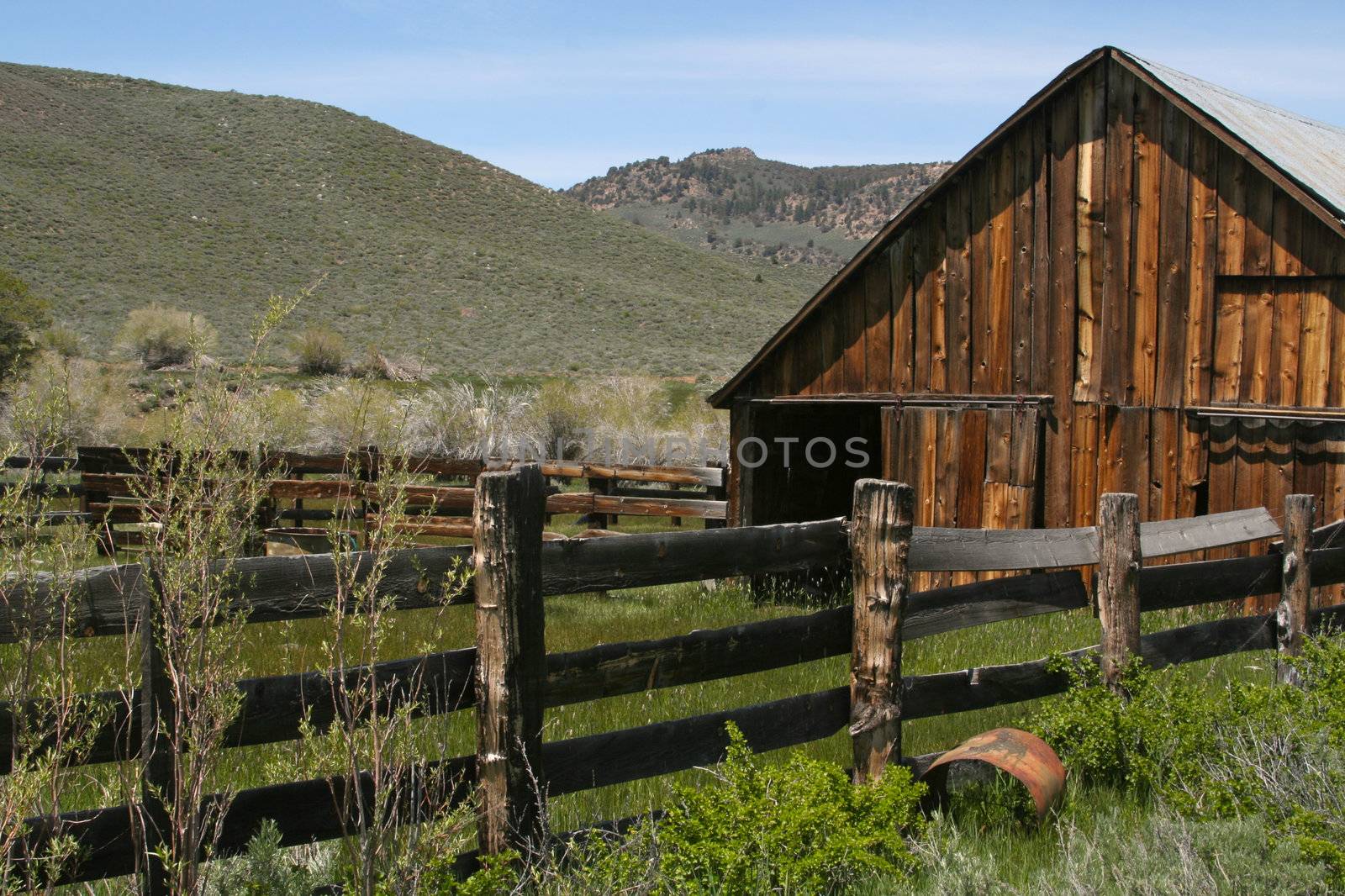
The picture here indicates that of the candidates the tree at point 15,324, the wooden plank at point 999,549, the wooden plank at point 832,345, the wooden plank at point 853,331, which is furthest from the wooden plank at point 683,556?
the tree at point 15,324

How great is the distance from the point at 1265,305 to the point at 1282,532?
3.57m

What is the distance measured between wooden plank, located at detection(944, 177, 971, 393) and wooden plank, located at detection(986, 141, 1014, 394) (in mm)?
248

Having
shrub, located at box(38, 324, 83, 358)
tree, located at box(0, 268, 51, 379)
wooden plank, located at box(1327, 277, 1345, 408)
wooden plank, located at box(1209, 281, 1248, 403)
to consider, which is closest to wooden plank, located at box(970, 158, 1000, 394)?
wooden plank, located at box(1209, 281, 1248, 403)

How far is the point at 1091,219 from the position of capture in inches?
416

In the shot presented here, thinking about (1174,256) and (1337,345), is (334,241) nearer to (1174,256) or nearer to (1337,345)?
(1174,256)

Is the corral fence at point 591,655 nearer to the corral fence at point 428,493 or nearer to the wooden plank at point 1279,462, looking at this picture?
the wooden plank at point 1279,462

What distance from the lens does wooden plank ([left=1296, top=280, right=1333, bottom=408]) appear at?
9.41 metres

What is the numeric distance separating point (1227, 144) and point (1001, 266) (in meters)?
Result: 2.26

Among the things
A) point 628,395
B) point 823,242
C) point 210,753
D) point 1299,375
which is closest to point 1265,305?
point 1299,375

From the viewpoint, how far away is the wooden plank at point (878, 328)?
11820 millimetres

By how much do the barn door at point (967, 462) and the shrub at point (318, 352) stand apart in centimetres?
3608

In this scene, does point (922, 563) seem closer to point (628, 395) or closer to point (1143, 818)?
point (1143, 818)

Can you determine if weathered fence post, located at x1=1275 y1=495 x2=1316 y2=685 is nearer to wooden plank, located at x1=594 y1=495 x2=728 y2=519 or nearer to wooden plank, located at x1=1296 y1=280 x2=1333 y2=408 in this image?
wooden plank, located at x1=1296 y1=280 x2=1333 y2=408

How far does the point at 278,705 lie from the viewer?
3.54 metres
